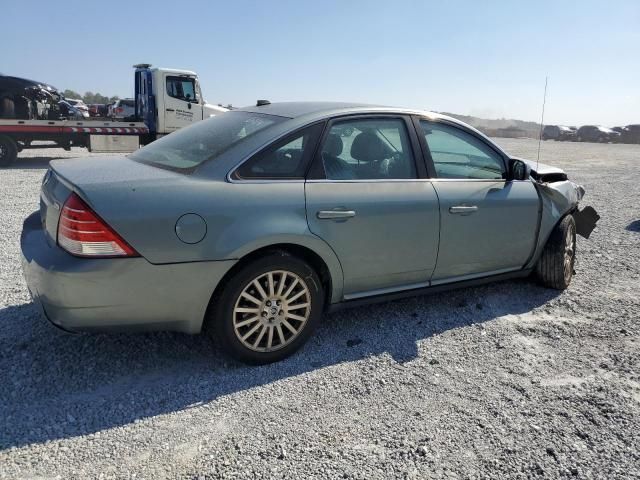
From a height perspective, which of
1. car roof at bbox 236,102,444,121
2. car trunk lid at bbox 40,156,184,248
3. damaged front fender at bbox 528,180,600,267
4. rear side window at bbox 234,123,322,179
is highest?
car roof at bbox 236,102,444,121

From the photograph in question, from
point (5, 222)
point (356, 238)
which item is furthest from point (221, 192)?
point (5, 222)

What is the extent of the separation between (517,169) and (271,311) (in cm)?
236

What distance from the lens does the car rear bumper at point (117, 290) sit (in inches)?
104

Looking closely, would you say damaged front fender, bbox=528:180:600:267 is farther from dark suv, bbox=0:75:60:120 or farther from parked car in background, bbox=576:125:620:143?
parked car in background, bbox=576:125:620:143

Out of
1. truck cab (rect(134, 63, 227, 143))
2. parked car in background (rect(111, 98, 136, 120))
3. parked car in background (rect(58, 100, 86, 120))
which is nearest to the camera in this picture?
parked car in background (rect(58, 100, 86, 120))

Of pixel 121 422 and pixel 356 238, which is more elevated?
pixel 356 238

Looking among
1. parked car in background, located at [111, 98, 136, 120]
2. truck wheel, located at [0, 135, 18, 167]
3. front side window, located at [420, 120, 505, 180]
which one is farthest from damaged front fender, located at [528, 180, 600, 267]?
parked car in background, located at [111, 98, 136, 120]

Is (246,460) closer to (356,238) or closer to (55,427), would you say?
(55,427)

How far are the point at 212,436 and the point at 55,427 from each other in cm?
77

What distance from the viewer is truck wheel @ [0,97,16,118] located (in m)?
13.1

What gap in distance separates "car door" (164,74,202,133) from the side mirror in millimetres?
12310

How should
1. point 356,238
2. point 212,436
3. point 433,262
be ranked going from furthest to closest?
point 433,262 < point 356,238 < point 212,436

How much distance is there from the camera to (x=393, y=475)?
2.30 meters

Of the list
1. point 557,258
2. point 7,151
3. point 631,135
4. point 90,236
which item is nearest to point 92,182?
point 90,236
